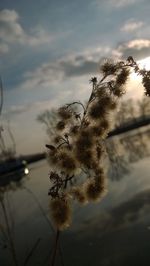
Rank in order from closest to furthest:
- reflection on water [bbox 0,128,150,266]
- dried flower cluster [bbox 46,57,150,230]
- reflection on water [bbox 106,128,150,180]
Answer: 1. dried flower cluster [bbox 46,57,150,230]
2. reflection on water [bbox 0,128,150,266]
3. reflection on water [bbox 106,128,150,180]

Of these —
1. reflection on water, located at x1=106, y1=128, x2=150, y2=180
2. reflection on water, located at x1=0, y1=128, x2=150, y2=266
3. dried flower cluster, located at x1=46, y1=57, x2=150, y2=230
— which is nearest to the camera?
dried flower cluster, located at x1=46, y1=57, x2=150, y2=230

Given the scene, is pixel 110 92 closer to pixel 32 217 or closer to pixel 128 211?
pixel 128 211

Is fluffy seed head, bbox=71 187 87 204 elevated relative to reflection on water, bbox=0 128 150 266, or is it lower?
elevated

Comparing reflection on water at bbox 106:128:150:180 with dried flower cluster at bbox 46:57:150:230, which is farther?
reflection on water at bbox 106:128:150:180

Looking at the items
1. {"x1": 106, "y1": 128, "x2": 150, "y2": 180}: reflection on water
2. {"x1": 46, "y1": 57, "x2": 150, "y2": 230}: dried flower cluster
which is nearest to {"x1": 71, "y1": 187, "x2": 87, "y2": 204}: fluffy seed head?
{"x1": 46, "y1": 57, "x2": 150, "y2": 230}: dried flower cluster

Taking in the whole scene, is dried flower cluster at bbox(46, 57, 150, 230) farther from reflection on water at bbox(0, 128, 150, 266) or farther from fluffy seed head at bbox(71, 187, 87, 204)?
reflection on water at bbox(0, 128, 150, 266)

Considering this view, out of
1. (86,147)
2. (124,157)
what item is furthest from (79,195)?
(124,157)

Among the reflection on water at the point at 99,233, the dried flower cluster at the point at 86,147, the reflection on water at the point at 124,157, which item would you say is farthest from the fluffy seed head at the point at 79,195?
the reflection on water at the point at 124,157

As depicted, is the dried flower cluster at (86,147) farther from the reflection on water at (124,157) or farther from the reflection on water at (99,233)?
the reflection on water at (124,157)
